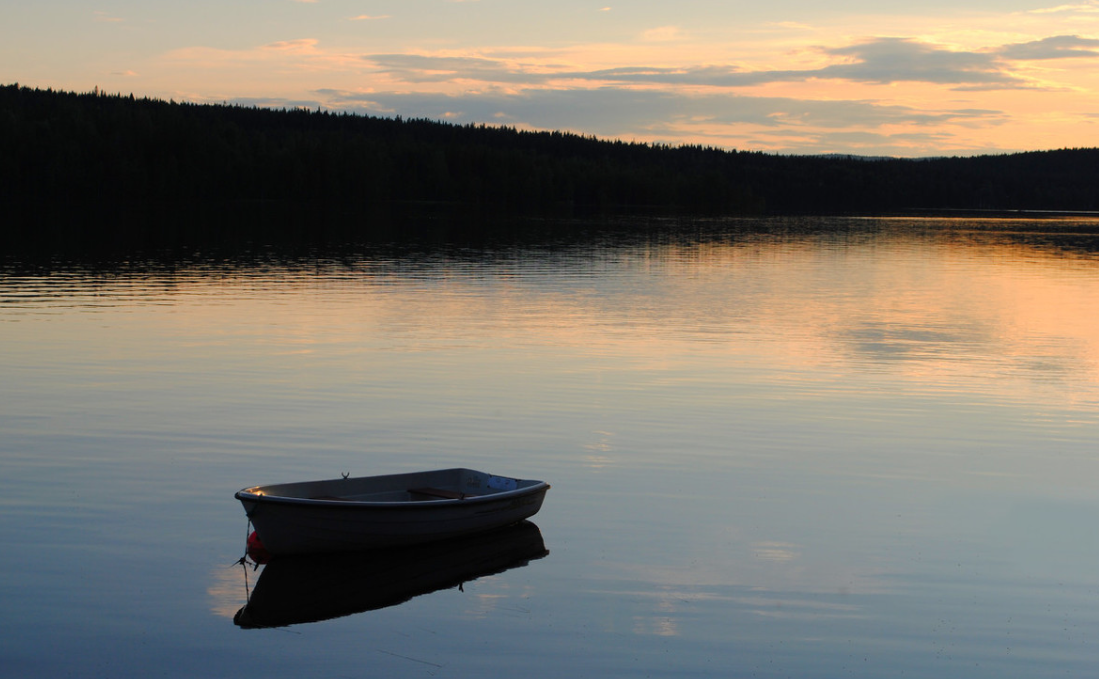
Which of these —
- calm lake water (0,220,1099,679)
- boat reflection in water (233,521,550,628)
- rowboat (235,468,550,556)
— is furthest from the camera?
rowboat (235,468,550,556)

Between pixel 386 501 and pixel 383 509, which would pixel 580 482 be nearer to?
pixel 386 501

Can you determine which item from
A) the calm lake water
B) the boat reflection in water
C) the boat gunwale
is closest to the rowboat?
the boat gunwale

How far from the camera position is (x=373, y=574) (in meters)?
14.2

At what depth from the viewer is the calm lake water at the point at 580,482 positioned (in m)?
12.1

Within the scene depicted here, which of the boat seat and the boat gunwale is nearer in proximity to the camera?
the boat gunwale

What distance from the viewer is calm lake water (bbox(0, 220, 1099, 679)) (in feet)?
39.5

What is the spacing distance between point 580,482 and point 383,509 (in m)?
4.67

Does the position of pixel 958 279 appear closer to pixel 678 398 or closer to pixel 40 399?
pixel 678 398

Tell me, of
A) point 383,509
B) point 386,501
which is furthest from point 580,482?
point 383,509

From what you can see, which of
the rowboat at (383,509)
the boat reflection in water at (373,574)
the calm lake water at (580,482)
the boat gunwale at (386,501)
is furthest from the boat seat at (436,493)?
the calm lake water at (580,482)

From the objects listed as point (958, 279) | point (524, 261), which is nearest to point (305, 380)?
point (524, 261)

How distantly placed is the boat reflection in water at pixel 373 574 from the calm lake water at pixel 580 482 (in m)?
0.07

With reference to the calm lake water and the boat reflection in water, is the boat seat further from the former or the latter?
the calm lake water

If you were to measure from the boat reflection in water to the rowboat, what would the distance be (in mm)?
153
